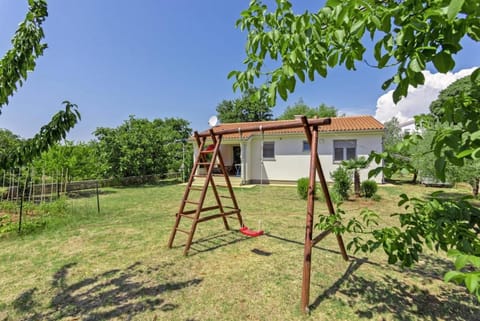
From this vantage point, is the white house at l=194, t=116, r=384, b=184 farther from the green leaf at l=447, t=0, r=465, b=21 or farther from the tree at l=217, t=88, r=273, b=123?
the tree at l=217, t=88, r=273, b=123

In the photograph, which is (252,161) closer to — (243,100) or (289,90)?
(289,90)

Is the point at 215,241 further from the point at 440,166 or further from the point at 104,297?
the point at 440,166

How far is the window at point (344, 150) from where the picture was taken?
1305 cm

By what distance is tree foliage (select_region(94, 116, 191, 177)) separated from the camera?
14.5m

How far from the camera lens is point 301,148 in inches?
545

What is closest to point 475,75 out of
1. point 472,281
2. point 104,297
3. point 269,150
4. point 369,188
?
point 472,281

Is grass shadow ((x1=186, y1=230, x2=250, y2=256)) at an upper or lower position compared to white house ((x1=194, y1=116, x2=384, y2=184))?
lower

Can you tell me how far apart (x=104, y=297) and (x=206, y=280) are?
1.33m

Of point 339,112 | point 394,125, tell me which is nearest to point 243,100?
point 339,112

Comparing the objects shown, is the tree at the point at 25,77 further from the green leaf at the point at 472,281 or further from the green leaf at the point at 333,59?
the green leaf at the point at 472,281

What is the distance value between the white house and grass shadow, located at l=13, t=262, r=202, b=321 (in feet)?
30.0

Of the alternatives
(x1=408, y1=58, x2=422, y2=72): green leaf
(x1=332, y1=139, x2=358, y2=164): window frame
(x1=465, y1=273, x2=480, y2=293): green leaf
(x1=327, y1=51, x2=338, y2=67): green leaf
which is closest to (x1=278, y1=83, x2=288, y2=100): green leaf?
(x1=327, y1=51, x2=338, y2=67): green leaf

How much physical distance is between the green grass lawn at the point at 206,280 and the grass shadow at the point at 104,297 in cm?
1

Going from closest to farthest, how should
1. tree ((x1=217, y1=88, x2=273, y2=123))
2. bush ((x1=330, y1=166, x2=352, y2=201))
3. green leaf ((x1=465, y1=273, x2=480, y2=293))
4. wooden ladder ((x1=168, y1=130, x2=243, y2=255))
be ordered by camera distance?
1. green leaf ((x1=465, y1=273, x2=480, y2=293))
2. wooden ladder ((x1=168, y1=130, x2=243, y2=255))
3. bush ((x1=330, y1=166, x2=352, y2=201))
4. tree ((x1=217, y1=88, x2=273, y2=123))
